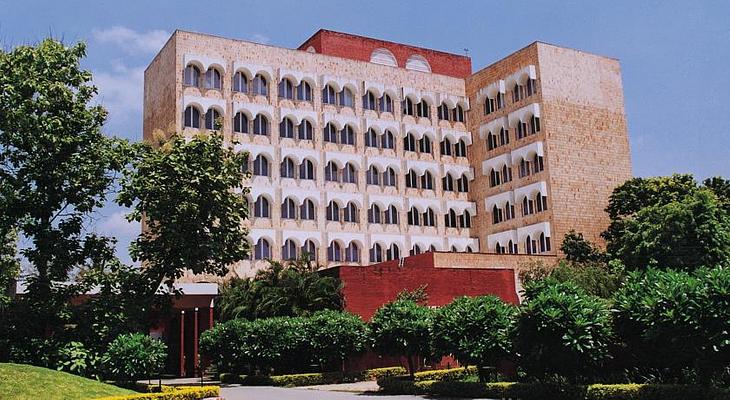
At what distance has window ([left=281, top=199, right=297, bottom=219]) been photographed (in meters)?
45.3

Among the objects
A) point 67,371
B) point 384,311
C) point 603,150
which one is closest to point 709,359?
point 384,311

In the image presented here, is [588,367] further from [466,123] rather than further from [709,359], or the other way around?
[466,123]

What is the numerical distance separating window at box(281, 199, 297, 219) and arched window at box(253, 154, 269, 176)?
1994 millimetres

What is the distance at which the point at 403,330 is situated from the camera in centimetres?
2367

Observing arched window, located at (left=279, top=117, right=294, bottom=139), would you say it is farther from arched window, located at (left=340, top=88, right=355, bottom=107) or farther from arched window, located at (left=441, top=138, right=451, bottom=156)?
arched window, located at (left=441, top=138, right=451, bottom=156)

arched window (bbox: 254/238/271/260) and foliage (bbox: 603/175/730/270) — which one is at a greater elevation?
arched window (bbox: 254/238/271/260)

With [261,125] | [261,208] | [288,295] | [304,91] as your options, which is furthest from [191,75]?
[288,295]

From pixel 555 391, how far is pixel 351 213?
1204 inches

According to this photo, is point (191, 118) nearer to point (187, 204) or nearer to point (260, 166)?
point (260, 166)

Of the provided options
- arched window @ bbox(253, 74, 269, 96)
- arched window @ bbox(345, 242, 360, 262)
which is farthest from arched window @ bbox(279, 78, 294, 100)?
arched window @ bbox(345, 242, 360, 262)

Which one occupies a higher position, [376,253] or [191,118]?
[191,118]

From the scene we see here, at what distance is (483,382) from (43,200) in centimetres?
1352

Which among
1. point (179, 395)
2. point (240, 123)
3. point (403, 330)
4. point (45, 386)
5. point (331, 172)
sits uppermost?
point (240, 123)

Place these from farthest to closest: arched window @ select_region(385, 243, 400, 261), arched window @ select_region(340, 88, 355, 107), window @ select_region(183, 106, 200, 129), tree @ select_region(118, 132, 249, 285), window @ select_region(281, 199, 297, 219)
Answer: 1. arched window @ select_region(340, 88, 355, 107)
2. arched window @ select_region(385, 243, 400, 261)
3. window @ select_region(281, 199, 297, 219)
4. window @ select_region(183, 106, 200, 129)
5. tree @ select_region(118, 132, 249, 285)
